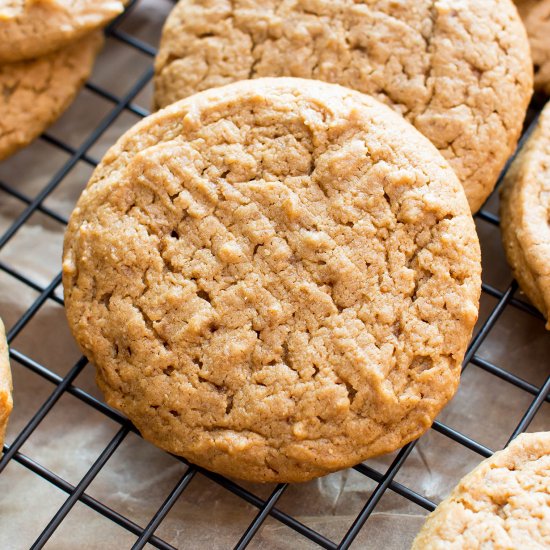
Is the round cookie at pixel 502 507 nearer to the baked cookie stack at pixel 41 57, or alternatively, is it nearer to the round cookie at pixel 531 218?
the round cookie at pixel 531 218

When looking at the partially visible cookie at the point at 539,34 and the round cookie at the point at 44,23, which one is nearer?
the round cookie at the point at 44,23

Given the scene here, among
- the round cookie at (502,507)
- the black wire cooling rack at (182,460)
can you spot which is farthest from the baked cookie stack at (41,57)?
the round cookie at (502,507)

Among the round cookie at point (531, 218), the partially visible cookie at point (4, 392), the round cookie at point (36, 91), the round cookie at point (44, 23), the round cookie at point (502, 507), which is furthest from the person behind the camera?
the round cookie at point (36, 91)

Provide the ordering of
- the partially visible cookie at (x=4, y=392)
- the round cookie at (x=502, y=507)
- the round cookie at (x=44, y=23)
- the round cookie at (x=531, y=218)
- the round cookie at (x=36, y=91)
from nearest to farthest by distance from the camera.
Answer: the round cookie at (x=502, y=507) < the partially visible cookie at (x=4, y=392) < the round cookie at (x=531, y=218) < the round cookie at (x=44, y=23) < the round cookie at (x=36, y=91)

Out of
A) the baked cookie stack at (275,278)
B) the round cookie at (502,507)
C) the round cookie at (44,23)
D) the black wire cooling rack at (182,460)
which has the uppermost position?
the round cookie at (44,23)

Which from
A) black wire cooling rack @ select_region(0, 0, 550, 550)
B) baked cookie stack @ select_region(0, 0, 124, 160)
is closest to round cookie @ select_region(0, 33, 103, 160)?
baked cookie stack @ select_region(0, 0, 124, 160)
